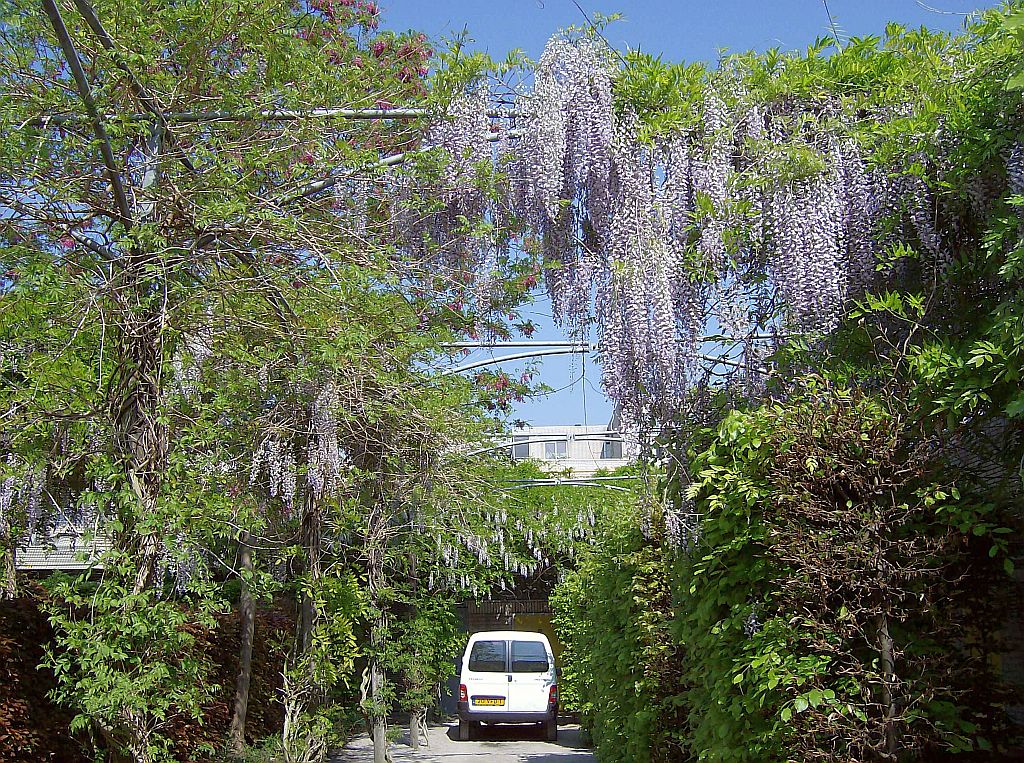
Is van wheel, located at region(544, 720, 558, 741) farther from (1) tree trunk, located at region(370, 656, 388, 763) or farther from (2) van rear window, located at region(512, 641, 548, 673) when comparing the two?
(1) tree trunk, located at region(370, 656, 388, 763)

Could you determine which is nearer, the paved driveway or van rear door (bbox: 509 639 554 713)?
the paved driveway

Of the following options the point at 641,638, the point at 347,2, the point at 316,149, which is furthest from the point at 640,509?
the point at 347,2

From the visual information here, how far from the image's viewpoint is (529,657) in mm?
14547

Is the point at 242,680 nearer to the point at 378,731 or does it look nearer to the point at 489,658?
the point at 378,731

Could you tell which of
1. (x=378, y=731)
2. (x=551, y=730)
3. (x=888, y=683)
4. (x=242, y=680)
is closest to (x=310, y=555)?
(x=242, y=680)

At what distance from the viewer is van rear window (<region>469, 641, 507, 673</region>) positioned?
14.5 m

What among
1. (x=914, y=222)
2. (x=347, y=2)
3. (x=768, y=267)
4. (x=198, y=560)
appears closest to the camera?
(x=914, y=222)

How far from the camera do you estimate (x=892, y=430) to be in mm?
3758

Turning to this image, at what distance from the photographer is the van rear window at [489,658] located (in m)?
14.5

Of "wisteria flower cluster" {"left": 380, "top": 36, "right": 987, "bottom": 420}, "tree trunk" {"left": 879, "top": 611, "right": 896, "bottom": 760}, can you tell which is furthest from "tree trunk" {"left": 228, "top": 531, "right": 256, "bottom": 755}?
"tree trunk" {"left": 879, "top": 611, "right": 896, "bottom": 760}

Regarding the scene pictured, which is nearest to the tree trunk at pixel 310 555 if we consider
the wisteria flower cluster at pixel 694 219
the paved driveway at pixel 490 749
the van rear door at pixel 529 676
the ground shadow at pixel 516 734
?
the paved driveway at pixel 490 749

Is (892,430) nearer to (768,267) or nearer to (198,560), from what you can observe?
(768,267)

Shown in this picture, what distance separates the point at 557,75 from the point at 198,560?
3.43 m

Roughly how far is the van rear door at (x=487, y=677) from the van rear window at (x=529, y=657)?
0.15m
